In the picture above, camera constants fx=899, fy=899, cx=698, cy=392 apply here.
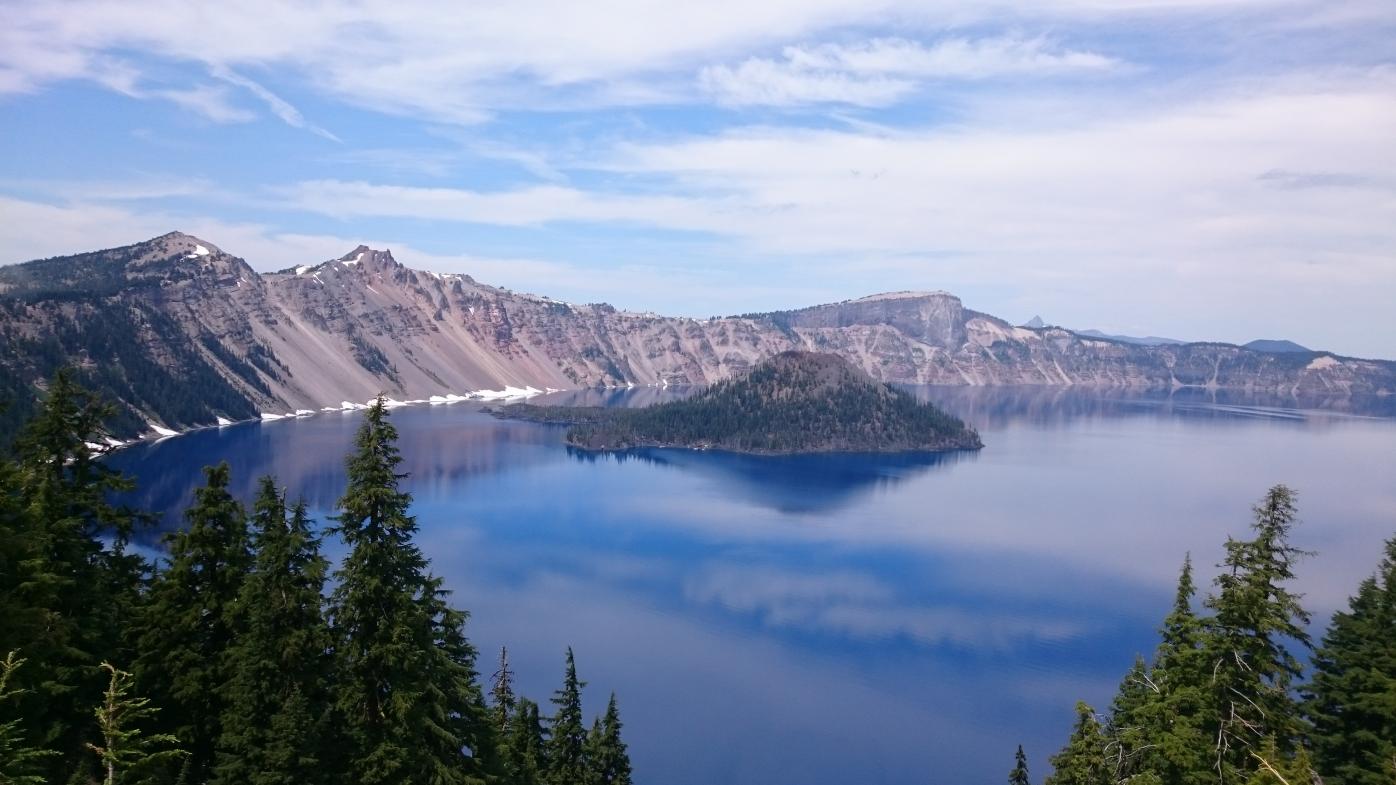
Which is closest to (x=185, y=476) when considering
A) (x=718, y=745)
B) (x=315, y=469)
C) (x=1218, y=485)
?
(x=315, y=469)

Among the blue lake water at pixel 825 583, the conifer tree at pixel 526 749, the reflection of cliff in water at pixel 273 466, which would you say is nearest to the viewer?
the conifer tree at pixel 526 749

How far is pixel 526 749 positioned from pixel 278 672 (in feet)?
51.5

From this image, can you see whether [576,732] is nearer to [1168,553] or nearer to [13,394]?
[1168,553]

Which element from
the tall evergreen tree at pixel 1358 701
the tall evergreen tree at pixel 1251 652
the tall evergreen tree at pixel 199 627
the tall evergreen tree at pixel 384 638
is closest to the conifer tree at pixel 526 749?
the tall evergreen tree at pixel 384 638

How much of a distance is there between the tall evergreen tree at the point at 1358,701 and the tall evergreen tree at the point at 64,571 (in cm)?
3304

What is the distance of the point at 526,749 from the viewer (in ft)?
118

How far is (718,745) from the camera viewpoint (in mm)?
59594

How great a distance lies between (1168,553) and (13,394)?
181879 millimetres

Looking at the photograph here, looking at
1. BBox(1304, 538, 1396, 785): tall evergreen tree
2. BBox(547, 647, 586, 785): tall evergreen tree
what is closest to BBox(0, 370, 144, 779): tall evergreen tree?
BBox(547, 647, 586, 785): tall evergreen tree

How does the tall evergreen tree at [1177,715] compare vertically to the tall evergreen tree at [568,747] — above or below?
above

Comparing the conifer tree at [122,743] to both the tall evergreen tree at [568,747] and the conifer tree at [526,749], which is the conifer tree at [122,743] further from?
the tall evergreen tree at [568,747]

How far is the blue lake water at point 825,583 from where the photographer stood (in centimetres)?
6303

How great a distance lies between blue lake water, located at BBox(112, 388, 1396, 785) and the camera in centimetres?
6303

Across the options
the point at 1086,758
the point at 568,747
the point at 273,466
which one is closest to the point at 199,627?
the point at 568,747
